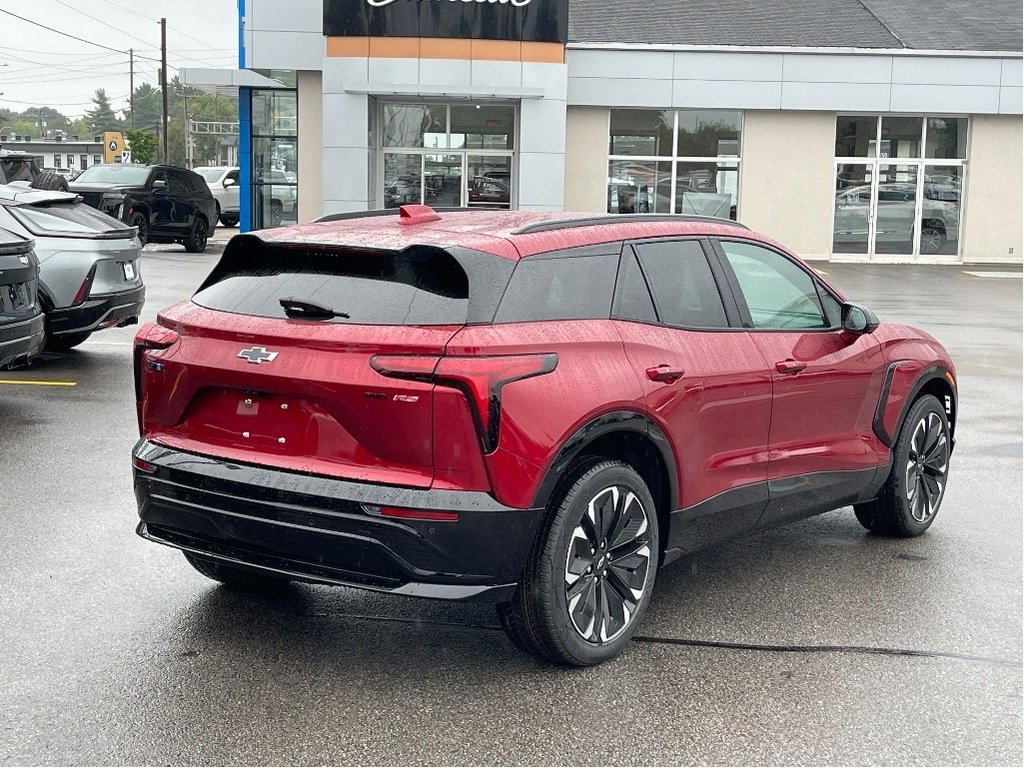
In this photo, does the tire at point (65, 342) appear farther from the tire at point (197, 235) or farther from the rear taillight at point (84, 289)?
the tire at point (197, 235)

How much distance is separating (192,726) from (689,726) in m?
1.61

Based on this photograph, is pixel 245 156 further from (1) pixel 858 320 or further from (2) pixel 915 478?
(1) pixel 858 320

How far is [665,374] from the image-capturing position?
4859 mm

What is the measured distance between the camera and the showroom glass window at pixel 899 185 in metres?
28.8

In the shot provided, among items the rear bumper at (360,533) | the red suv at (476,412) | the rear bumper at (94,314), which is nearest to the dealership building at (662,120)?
the rear bumper at (94,314)

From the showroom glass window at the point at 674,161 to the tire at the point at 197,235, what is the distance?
9.34m

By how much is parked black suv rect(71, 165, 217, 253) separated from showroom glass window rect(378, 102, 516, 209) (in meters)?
4.42

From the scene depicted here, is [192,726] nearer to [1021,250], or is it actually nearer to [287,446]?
[287,446]

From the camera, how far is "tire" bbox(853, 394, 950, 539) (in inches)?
254

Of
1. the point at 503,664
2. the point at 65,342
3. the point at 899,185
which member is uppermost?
the point at 899,185

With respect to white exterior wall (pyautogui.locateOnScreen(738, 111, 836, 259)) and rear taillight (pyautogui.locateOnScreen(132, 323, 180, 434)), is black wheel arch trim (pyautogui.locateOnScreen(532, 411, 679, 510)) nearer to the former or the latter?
rear taillight (pyautogui.locateOnScreen(132, 323, 180, 434))

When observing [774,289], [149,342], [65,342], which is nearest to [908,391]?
[774,289]

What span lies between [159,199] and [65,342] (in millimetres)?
16587

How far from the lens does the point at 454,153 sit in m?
28.4
